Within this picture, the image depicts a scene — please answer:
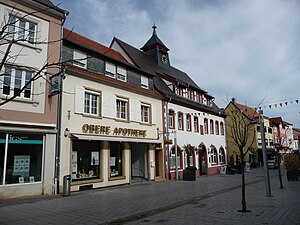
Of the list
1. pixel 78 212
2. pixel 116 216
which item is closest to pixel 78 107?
pixel 78 212

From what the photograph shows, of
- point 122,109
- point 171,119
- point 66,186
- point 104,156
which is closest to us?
point 66,186

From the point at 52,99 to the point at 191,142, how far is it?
47.5 ft

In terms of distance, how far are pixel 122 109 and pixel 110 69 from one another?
2.76 m

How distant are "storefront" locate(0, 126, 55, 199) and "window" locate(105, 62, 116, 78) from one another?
6.15 metres

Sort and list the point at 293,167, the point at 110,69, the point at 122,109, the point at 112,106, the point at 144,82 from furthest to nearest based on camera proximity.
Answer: the point at 144,82 < the point at 293,167 < the point at 122,109 < the point at 110,69 < the point at 112,106

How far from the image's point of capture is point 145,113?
20047 millimetres

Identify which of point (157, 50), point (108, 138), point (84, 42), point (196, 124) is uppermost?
point (157, 50)

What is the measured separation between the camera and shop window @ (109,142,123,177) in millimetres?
16969

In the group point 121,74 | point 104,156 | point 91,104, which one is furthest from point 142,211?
point 121,74

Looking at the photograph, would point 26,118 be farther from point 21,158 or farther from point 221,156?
point 221,156

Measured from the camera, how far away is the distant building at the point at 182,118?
71.4ft

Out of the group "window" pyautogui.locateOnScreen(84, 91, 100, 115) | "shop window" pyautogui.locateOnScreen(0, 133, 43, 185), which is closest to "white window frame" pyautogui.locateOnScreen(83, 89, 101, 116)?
"window" pyautogui.locateOnScreen(84, 91, 100, 115)

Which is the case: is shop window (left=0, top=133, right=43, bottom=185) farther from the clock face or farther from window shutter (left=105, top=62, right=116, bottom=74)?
the clock face

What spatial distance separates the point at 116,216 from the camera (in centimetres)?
816
